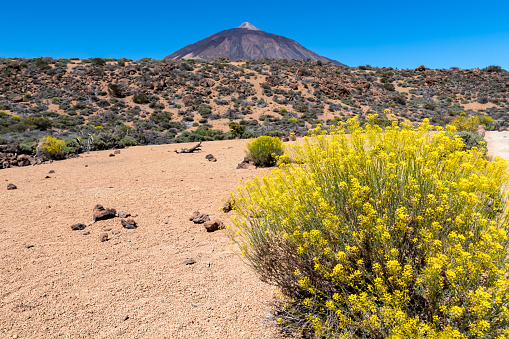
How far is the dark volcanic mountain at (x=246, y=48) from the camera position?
446 ft

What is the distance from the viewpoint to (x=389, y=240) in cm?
207

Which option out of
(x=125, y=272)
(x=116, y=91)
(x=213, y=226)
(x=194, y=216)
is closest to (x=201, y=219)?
(x=194, y=216)

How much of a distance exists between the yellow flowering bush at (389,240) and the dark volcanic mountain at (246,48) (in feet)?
448

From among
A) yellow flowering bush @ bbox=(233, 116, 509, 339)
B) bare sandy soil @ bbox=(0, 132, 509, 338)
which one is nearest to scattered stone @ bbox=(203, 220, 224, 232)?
bare sandy soil @ bbox=(0, 132, 509, 338)

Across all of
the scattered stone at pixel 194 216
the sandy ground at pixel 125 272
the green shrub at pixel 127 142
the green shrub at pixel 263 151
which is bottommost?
the sandy ground at pixel 125 272

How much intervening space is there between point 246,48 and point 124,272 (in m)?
157

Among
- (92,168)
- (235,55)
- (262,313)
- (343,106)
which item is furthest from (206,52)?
(262,313)

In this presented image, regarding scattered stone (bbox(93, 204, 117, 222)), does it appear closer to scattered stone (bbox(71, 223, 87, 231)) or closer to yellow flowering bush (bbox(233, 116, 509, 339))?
scattered stone (bbox(71, 223, 87, 231))

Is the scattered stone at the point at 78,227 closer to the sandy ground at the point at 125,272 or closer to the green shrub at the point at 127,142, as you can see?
the sandy ground at the point at 125,272

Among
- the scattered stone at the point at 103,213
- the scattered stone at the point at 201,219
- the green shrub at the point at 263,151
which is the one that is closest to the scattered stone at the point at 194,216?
the scattered stone at the point at 201,219

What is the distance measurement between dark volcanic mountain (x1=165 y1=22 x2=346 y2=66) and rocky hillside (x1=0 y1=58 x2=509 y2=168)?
92.5 m

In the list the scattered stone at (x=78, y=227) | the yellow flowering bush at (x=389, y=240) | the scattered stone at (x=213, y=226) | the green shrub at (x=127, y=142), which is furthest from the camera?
the green shrub at (x=127, y=142)

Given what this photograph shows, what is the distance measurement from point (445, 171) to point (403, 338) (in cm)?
153

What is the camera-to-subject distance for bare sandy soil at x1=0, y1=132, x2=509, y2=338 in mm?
3012
